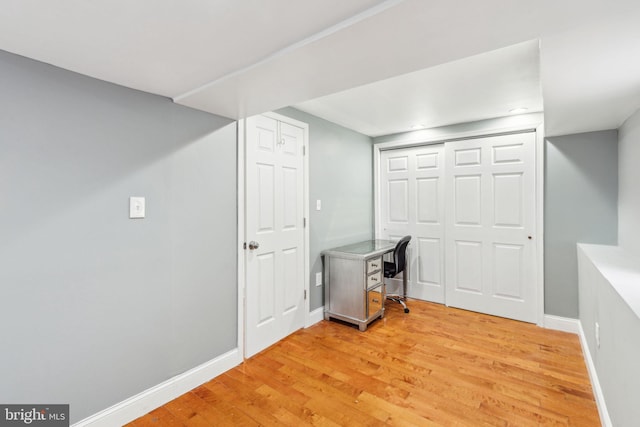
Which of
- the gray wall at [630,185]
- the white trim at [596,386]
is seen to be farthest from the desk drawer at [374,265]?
the gray wall at [630,185]

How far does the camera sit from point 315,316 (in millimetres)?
3189

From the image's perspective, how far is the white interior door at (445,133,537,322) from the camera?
10.2 ft

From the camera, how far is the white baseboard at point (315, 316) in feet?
10.2

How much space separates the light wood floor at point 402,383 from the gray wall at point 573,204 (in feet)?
1.60

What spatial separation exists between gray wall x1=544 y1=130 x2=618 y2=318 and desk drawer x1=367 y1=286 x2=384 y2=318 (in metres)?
1.69

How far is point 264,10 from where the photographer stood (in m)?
1.04

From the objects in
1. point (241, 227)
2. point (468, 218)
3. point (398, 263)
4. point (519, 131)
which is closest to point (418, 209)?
point (468, 218)

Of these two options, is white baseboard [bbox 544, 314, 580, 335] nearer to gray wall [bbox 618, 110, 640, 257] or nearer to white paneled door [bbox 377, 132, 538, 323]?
white paneled door [bbox 377, 132, 538, 323]

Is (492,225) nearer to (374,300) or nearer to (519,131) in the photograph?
(519,131)

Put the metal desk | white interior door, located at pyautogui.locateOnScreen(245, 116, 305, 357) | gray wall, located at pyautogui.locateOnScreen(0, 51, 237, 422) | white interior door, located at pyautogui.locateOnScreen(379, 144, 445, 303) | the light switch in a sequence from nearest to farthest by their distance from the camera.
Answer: gray wall, located at pyautogui.locateOnScreen(0, 51, 237, 422) → the light switch → white interior door, located at pyautogui.locateOnScreen(245, 116, 305, 357) → the metal desk → white interior door, located at pyautogui.locateOnScreen(379, 144, 445, 303)

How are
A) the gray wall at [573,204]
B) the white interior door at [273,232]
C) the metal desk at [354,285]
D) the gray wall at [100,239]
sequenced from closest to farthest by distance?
the gray wall at [100,239] → the white interior door at [273,232] → the gray wall at [573,204] → the metal desk at [354,285]

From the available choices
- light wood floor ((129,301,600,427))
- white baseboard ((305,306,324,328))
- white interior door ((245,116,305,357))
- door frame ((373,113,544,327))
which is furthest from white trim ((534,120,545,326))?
white interior door ((245,116,305,357))

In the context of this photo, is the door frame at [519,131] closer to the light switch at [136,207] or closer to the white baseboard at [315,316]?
the white baseboard at [315,316]

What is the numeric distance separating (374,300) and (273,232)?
1344 mm
